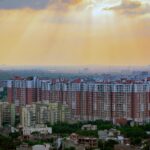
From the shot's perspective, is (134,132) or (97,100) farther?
(97,100)

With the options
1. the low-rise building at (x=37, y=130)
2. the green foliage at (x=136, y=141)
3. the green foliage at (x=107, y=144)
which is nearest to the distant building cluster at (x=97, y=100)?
the low-rise building at (x=37, y=130)

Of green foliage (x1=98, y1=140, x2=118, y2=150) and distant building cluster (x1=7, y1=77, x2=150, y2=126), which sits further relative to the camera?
distant building cluster (x1=7, y1=77, x2=150, y2=126)

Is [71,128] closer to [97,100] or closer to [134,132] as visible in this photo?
[134,132]

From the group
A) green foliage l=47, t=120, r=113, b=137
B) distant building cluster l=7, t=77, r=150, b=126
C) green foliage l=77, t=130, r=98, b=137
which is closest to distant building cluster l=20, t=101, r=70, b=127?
distant building cluster l=7, t=77, r=150, b=126

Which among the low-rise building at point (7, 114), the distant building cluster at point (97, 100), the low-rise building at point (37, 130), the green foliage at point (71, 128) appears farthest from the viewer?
the distant building cluster at point (97, 100)

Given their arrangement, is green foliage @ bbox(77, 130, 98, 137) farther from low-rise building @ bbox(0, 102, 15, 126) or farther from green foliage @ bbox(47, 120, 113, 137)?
low-rise building @ bbox(0, 102, 15, 126)

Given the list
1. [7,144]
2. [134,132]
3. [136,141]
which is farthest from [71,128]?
[7,144]

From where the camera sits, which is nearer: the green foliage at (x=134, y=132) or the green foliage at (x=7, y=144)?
the green foliage at (x=7, y=144)

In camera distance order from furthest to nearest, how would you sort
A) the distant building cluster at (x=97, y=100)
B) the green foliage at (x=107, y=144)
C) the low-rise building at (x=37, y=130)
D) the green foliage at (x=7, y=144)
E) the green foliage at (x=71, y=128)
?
the distant building cluster at (x=97, y=100), the low-rise building at (x=37, y=130), the green foliage at (x=71, y=128), the green foliage at (x=107, y=144), the green foliage at (x=7, y=144)

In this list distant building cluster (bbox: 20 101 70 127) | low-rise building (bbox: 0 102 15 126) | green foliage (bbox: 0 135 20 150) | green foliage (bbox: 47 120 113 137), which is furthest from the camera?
low-rise building (bbox: 0 102 15 126)

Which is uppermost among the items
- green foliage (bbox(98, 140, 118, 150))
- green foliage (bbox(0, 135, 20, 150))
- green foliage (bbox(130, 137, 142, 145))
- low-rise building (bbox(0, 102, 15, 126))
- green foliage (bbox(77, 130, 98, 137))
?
low-rise building (bbox(0, 102, 15, 126))

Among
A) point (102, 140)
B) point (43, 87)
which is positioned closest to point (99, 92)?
point (43, 87)

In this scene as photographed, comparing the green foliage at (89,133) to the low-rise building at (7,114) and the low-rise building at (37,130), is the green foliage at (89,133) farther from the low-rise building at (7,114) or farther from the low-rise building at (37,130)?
the low-rise building at (7,114)
